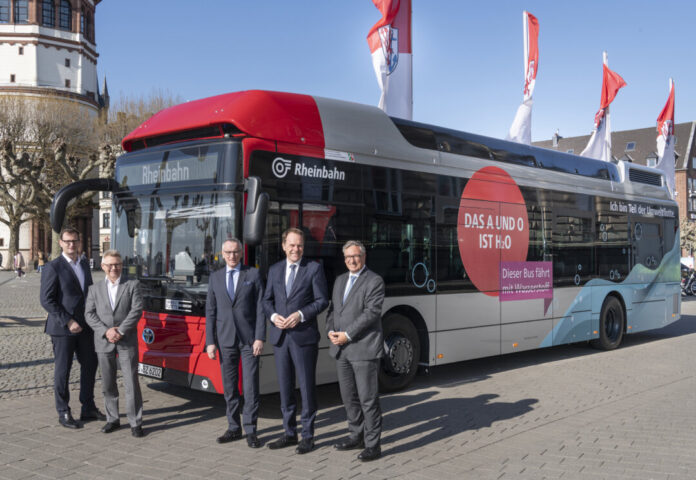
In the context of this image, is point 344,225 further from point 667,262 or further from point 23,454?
point 667,262

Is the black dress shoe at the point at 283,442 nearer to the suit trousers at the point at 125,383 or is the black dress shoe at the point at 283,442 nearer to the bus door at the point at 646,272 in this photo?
the suit trousers at the point at 125,383

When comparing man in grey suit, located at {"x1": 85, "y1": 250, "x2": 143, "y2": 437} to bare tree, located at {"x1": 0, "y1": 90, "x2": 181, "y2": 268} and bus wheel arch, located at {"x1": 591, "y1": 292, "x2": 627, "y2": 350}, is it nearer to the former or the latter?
bus wheel arch, located at {"x1": 591, "y1": 292, "x2": 627, "y2": 350}

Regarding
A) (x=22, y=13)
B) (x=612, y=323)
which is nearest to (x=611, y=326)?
(x=612, y=323)

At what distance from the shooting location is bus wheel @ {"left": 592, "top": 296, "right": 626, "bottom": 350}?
1164 cm

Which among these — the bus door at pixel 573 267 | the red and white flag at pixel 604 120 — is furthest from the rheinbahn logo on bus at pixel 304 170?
the red and white flag at pixel 604 120

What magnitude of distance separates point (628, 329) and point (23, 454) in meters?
10.2

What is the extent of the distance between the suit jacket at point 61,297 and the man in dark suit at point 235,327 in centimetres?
144

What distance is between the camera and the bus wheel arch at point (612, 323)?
11688mm

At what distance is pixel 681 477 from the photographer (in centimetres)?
492

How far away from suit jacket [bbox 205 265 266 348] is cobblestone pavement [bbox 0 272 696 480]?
926 millimetres

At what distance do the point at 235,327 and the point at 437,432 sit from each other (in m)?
2.10

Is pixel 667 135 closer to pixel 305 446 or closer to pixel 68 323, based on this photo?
pixel 305 446

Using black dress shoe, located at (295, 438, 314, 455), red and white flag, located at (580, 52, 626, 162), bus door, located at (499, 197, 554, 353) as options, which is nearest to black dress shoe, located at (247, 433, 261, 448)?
black dress shoe, located at (295, 438, 314, 455)

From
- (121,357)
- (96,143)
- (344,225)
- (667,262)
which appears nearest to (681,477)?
(344,225)
